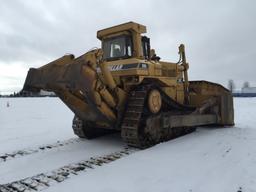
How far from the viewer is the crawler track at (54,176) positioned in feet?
12.8

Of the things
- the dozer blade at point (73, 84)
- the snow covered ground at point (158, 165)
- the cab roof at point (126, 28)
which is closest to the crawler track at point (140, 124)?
the snow covered ground at point (158, 165)

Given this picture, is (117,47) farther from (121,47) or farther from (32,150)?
(32,150)

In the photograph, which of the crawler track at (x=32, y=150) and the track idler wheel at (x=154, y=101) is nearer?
the crawler track at (x=32, y=150)

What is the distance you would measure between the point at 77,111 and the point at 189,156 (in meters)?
2.67

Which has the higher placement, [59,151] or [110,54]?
[110,54]

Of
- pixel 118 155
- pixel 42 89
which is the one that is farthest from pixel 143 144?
pixel 42 89

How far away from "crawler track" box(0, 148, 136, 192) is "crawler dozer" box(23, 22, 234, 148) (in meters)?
0.97

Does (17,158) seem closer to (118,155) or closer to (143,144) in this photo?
(118,155)

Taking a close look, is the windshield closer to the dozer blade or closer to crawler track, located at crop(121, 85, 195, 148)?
crawler track, located at crop(121, 85, 195, 148)

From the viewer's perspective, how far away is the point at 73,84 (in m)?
5.33

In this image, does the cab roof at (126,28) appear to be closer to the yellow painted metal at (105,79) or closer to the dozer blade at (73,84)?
the yellow painted metal at (105,79)

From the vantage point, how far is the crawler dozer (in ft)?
18.1

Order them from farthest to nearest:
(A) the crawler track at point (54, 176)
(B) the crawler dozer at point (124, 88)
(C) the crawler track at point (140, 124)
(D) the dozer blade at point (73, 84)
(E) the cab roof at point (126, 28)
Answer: (E) the cab roof at point (126, 28) → (C) the crawler track at point (140, 124) → (B) the crawler dozer at point (124, 88) → (D) the dozer blade at point (73, 84) → (A) the crawler track at point (54, 176)

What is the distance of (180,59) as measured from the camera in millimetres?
8570
